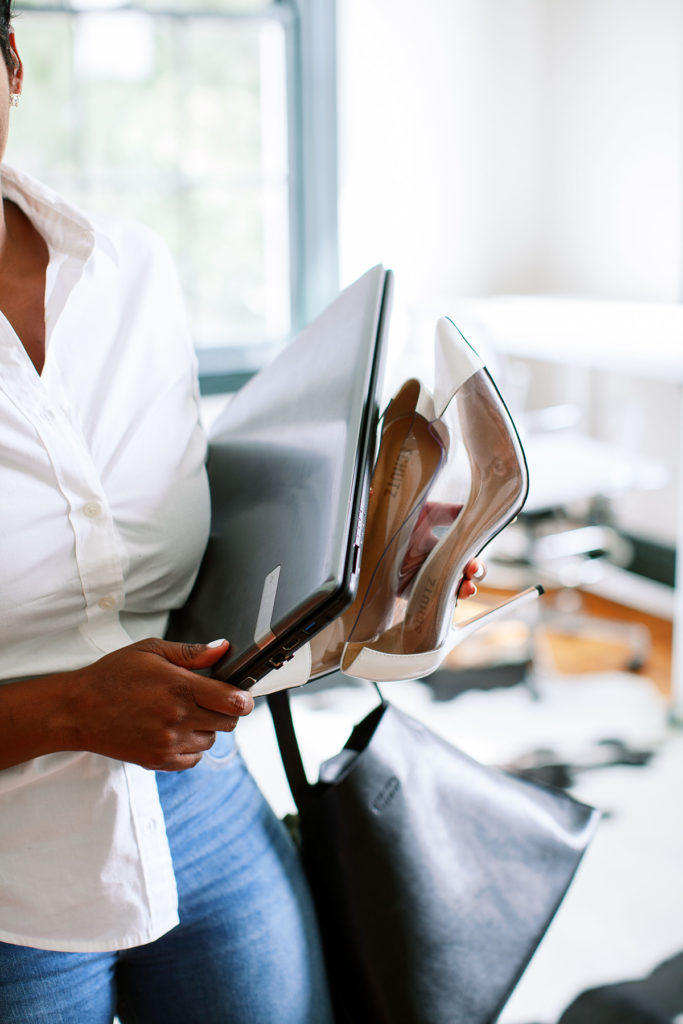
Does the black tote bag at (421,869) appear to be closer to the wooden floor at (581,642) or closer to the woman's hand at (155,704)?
the woman's hand at (155,704)

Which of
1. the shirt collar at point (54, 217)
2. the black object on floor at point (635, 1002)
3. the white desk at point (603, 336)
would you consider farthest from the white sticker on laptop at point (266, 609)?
the white desk at point (603, 336)

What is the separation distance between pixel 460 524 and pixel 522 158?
278 centimetres

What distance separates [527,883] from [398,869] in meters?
0.14

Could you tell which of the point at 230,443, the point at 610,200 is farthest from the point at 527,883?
the point at 610,200

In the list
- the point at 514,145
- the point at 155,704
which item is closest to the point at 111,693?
the point at 155,704

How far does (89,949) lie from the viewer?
0.74 m

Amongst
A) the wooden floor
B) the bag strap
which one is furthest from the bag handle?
the wooden floor

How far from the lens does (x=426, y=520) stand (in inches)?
30.7

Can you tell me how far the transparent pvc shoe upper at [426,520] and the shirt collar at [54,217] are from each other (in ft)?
1.00

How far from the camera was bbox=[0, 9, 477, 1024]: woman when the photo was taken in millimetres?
685

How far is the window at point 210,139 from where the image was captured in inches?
100

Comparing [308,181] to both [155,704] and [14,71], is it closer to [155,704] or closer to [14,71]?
[14,71]

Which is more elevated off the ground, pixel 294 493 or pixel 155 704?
pixel 294 493

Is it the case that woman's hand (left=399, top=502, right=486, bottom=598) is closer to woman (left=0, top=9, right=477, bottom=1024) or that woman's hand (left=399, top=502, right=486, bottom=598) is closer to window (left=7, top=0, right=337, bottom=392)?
woman (left=0, top=9, right=477, bottom=1024)
